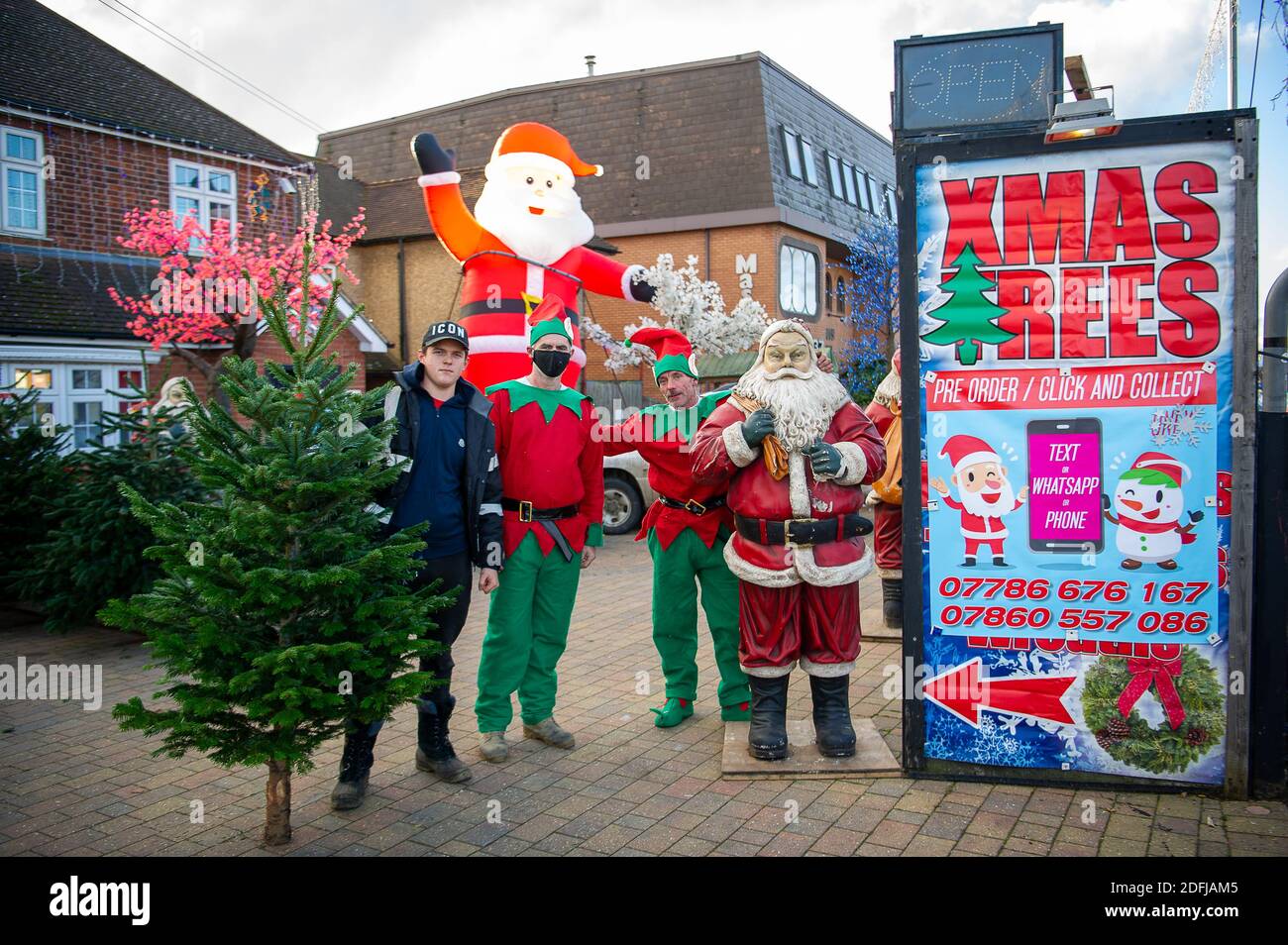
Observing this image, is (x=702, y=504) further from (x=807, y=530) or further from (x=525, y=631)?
(x=525, y=631)

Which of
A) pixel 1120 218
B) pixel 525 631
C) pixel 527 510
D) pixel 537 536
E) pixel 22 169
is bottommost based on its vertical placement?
pixel 525 631

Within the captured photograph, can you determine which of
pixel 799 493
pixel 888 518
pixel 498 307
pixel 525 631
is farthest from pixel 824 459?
pixel 498 307

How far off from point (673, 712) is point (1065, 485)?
7.80 ft

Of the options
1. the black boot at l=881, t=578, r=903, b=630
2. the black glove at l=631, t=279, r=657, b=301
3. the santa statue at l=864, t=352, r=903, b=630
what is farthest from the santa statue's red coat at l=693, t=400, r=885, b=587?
the black glove at l=631, t=279, r=657, b=301

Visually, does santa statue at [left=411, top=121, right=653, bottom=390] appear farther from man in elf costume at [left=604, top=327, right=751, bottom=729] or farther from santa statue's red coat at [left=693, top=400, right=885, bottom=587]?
santa statue's red coat at [left=693, top=400, right=885, bottom=587]

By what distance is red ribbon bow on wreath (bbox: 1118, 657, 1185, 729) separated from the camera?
426cm

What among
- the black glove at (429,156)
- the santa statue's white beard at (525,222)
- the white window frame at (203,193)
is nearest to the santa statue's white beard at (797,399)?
the santa statue's white beard at (525,222)

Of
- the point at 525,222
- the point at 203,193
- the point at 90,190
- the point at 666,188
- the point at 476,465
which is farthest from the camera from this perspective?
the point at 666,188

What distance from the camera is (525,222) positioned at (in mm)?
8477

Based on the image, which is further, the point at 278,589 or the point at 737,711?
the point at 737,711

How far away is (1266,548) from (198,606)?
436cm

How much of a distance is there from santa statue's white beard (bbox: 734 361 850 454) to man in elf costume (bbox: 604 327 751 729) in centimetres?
61

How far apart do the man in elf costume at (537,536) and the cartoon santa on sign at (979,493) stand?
179 centimetres

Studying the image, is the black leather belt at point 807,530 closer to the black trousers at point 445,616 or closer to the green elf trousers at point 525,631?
the green elf trousers at point 525,631
